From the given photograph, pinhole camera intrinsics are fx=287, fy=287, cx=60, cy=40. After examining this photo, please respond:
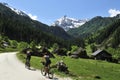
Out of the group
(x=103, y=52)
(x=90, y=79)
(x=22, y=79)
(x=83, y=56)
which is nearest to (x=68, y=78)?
(x=90, y=79)

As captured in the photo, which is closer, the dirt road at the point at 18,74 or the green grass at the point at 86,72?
the dirt road at the point at 18,74

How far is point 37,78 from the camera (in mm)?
33969

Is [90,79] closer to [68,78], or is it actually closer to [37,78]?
[68,78]

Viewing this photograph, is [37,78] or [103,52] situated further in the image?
[103,52]

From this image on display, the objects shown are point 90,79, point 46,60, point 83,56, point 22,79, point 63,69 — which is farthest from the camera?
point 83,56

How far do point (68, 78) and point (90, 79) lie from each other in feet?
11.6

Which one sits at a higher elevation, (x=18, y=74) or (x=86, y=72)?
(x=18, y=74)

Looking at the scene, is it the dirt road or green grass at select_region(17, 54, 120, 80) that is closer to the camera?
the dirt road

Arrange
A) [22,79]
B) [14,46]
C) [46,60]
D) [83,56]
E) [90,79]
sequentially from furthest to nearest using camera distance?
[14,46], [83,56], [90,79], [46,60], [22,79]

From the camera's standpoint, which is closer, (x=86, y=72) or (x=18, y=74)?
(x=18, y=74)

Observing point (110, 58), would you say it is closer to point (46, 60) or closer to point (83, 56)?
point (83, 56)

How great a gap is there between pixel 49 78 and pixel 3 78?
544 cm

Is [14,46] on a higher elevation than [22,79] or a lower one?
higher

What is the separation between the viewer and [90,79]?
38.8 metres
